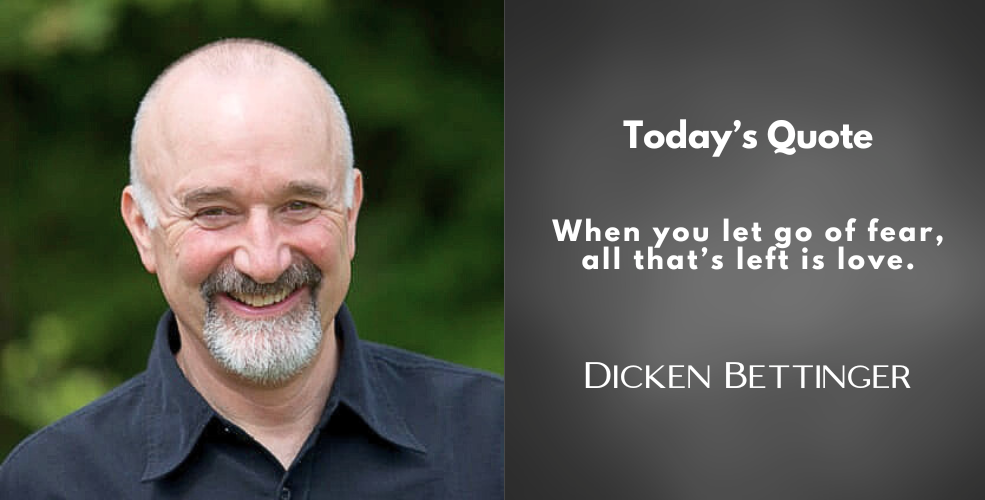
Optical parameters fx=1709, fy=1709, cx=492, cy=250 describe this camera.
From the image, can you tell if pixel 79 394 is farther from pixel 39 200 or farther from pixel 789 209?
pixel 789 209

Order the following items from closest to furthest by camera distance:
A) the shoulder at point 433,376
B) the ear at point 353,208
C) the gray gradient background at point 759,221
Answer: the gray gradient background at point 759,221
the ear at point 353,208
the shoulder at point 433,376

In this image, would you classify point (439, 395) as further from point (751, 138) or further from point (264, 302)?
point (751, 138)

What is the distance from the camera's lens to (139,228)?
2.93 meters

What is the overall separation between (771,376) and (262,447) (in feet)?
2.72

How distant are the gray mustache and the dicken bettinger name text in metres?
0.53

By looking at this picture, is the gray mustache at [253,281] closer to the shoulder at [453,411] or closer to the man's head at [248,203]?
the man's head at [248,203]

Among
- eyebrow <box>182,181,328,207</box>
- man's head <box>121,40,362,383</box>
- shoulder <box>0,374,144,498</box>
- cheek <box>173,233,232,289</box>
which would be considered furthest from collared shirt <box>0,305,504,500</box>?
eyebrow <box>182,181,328,207</box>

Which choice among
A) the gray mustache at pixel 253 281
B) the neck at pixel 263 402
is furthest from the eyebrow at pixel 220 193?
the neck at pixel 263 402

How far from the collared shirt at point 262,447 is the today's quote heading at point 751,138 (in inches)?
25.1

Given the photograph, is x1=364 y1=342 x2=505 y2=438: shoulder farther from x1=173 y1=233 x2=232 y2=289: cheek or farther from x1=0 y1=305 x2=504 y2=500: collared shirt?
x1=173 y1=233 x2=232 y2=289: cheek

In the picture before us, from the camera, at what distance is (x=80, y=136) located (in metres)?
5.84

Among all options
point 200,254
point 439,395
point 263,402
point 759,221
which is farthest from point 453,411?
point 759,221

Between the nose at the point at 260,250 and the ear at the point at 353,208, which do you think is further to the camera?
the ear at the point at 353,208

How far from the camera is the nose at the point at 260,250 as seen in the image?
2.70 meters
